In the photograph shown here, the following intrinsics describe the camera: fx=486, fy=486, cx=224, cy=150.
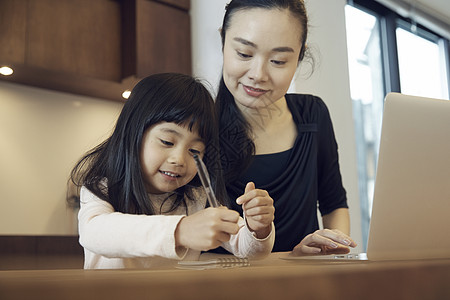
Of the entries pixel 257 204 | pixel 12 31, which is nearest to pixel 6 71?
pixel 12 31

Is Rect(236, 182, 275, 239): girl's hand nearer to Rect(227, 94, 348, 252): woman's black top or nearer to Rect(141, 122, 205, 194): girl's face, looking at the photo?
Rect(141, 122, 205, 194): girl's face

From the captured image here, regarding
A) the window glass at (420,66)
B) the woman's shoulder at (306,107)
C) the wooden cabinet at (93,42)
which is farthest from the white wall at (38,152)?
the window glass at (420,66)

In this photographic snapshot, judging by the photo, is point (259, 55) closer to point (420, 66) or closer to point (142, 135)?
point (142, 135)

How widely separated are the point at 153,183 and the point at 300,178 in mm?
411

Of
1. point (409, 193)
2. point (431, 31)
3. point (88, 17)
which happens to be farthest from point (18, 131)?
point (431, 31)

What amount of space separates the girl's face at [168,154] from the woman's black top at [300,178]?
207 mm

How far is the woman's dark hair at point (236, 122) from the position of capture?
1.19 meters

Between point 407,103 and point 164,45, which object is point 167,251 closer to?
point 407,103

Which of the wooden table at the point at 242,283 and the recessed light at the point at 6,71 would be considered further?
the recessed light at the point at 6,71

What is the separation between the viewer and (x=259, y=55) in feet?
3.79

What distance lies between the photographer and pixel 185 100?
3.47 feet

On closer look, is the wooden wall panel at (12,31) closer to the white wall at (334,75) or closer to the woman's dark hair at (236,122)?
the white wall at (334,75)

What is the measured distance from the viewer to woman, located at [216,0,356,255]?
116cm

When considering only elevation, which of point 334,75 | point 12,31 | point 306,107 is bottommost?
point 306,107
